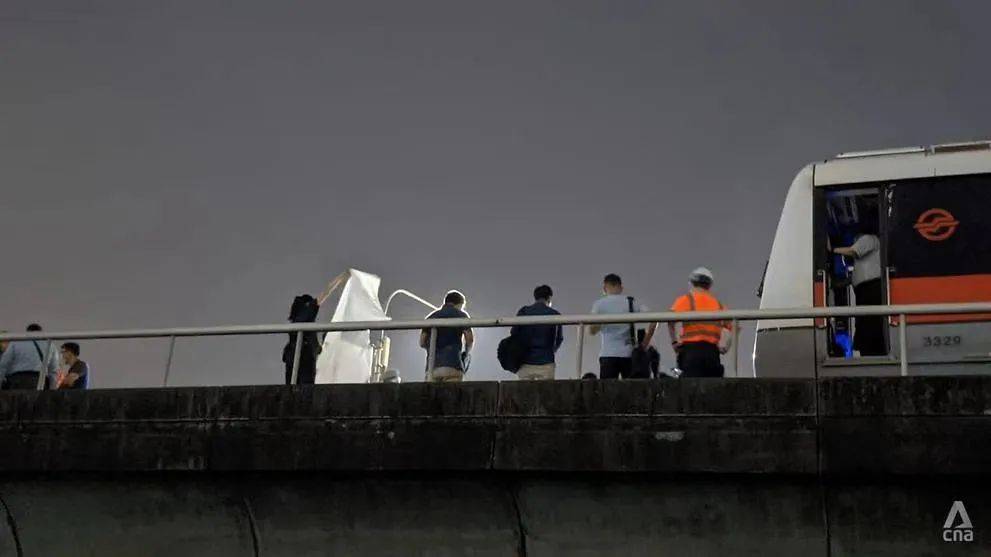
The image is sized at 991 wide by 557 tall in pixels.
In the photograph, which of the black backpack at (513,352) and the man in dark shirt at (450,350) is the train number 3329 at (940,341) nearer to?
the black backpack at (513,352)

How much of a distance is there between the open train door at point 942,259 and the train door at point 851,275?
0.19 meters

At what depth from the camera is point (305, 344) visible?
11883 millimetres

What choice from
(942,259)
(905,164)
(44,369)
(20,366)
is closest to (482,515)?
(44,369)

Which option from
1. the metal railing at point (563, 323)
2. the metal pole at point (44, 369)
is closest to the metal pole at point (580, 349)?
the metal railing at point (563, 323)

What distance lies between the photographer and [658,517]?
948 cm

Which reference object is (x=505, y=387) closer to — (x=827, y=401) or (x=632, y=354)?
(x=632, y=354)

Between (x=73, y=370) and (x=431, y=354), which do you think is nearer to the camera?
(x=431, y=354)

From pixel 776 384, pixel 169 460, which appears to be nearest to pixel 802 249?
pixel 776 384

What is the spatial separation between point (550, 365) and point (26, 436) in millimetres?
5165

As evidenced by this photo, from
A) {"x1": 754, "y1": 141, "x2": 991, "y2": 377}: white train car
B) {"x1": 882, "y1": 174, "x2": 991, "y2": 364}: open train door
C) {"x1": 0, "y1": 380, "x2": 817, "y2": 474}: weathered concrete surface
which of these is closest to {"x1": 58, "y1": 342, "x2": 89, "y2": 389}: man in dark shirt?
→ {"x1": 0, "y1": 380, "x2": 817, "y2": 474}: weathered concrete surface

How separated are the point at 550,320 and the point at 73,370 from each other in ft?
23.5

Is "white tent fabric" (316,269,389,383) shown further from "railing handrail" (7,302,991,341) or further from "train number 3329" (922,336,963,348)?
"train number 3329" (922,336,963,348)

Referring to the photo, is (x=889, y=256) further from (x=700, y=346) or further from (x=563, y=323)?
(x=563, y=323)

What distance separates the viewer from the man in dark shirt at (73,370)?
1439 cm
